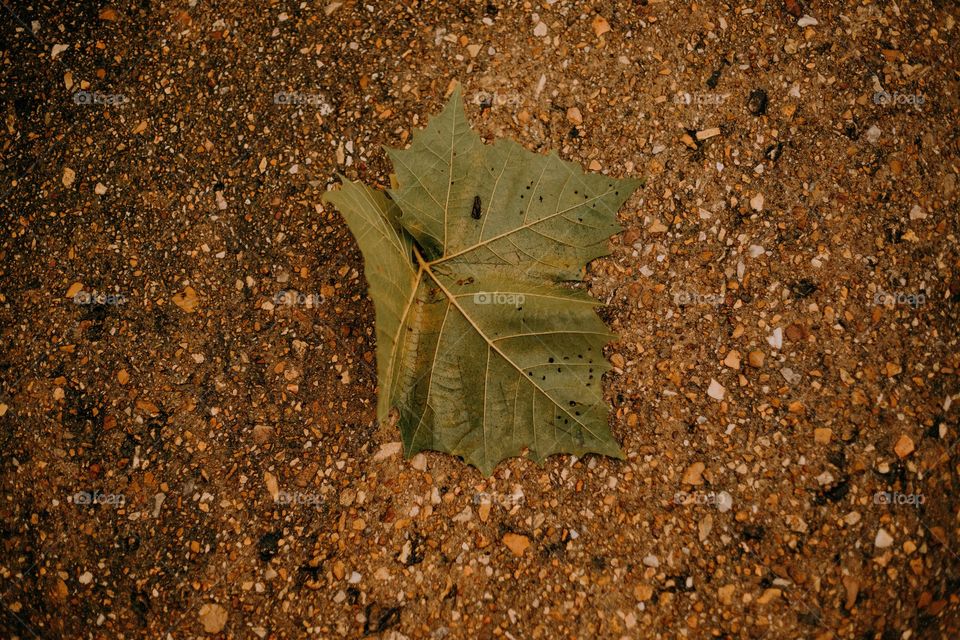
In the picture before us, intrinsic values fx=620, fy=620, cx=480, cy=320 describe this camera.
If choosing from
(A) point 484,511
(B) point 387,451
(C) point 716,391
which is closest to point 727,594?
(C) point 716,391

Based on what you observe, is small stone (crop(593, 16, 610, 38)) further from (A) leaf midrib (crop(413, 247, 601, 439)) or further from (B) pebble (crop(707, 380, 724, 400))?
(B) pebble (crop(707, 380, 724, 400))

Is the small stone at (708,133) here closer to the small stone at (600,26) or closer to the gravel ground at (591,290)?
the gravel ground at (591,290)

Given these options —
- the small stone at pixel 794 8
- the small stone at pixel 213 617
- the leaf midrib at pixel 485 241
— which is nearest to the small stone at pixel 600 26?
the small stone at pixel 794 8

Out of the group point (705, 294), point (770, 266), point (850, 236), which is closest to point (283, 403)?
point (705, 294)

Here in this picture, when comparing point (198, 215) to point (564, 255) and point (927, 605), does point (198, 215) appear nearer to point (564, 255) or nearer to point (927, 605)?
point (564, 255)

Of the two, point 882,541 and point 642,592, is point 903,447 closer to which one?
point 882,541
